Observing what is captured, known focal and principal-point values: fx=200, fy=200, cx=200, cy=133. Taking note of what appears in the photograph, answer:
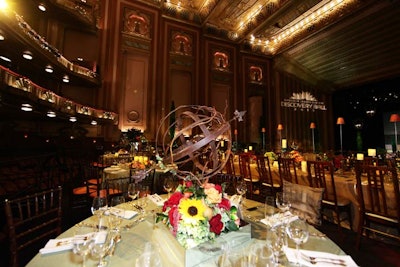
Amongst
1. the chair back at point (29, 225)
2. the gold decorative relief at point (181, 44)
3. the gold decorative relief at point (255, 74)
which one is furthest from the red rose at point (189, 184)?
the gold decorative relief at point (255, 74)

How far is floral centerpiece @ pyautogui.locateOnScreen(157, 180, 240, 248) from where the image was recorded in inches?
37.8

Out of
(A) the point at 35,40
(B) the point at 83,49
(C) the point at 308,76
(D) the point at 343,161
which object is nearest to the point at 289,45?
(C) the point at 308,76

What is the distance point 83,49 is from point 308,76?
13.4 meters

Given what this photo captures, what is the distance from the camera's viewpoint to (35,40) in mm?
5977

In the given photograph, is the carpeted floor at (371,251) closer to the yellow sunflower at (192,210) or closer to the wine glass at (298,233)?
the wine glass at (298,233)

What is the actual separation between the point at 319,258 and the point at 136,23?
11.4 meters

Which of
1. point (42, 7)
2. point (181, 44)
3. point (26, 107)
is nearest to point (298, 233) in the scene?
point (26, 107)

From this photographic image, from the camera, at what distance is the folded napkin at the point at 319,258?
93cm

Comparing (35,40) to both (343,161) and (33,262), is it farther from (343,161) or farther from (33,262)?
(343,161)

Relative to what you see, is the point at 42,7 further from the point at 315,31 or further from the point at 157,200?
the point at 315,31

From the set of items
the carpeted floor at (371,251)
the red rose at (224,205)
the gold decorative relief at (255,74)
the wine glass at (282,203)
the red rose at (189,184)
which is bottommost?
the carpeted floor at (371,251)

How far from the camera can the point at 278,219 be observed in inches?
54.9

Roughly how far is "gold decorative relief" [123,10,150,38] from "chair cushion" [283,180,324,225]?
10.5 metres

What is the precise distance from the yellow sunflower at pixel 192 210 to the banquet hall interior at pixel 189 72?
3.77 metres
